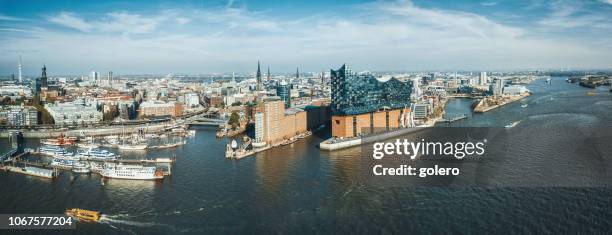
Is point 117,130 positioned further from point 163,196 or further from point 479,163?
point 479,163

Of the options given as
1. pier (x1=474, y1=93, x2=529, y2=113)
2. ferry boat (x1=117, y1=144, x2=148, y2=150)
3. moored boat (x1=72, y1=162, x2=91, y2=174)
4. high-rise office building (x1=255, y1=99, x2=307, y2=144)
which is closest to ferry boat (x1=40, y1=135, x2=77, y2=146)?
ferry boat (x1=117, y1=144, x2=148, y2=150)

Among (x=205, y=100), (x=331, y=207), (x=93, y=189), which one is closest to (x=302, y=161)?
(x=331, y=207)

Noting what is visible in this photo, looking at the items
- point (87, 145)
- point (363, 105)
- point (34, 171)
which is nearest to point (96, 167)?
point (34, 171)

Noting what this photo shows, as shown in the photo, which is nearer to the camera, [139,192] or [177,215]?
[177,215]

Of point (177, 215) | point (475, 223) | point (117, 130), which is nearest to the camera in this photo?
point (475, 223)

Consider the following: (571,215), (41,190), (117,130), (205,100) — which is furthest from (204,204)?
(205,100)

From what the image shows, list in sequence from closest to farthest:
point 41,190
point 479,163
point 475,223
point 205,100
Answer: point 475,223, point 41,190, point 479,163, point 205,100
